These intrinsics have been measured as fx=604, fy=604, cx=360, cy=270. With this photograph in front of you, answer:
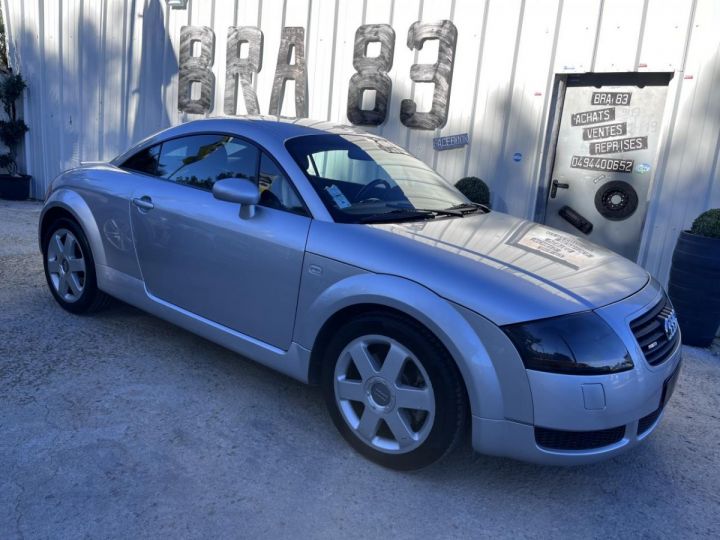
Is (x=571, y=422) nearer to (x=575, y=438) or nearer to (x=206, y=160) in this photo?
(x=575, y=438)

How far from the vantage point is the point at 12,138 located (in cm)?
1008

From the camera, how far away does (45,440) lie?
280 cm

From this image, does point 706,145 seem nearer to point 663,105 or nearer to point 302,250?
point 663,105

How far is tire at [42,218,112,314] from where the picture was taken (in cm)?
419

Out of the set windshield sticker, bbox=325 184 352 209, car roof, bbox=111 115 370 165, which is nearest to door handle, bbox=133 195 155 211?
car roof, bbox=111 115 370 165

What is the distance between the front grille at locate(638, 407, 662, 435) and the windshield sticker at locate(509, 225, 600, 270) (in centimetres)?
71

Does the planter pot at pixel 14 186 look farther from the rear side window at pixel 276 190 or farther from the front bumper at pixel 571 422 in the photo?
the front bumper at pixel 571 422

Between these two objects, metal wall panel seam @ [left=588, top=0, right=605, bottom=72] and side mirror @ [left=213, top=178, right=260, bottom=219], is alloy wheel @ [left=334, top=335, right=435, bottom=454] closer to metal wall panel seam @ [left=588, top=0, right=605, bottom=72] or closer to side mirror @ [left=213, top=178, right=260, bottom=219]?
side mirror @ [left=213, top=178, right=260, bottom=219]

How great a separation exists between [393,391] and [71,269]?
9.19 ft

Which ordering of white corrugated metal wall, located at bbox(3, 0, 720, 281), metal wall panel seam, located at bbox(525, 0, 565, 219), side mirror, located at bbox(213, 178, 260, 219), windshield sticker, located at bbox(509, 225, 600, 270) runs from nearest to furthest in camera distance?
windshield sticker, located at bbox(509, 225, 600, 270) < side mirror, located at bbox(213, 178, 260, 219) < white corrugated metal wall, located at bbox(3, 0, 720, 281) < metal wall panel seam, located at bbox(525, 0, 565, 219)

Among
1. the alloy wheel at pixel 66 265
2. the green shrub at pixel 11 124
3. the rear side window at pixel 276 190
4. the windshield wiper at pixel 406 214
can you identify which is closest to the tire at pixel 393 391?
the windshield wiper at pixel 406 214

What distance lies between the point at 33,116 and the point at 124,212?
7801mm

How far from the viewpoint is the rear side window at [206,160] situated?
11.1ft

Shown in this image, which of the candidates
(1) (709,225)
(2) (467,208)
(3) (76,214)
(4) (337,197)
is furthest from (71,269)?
(1) (709,225)
